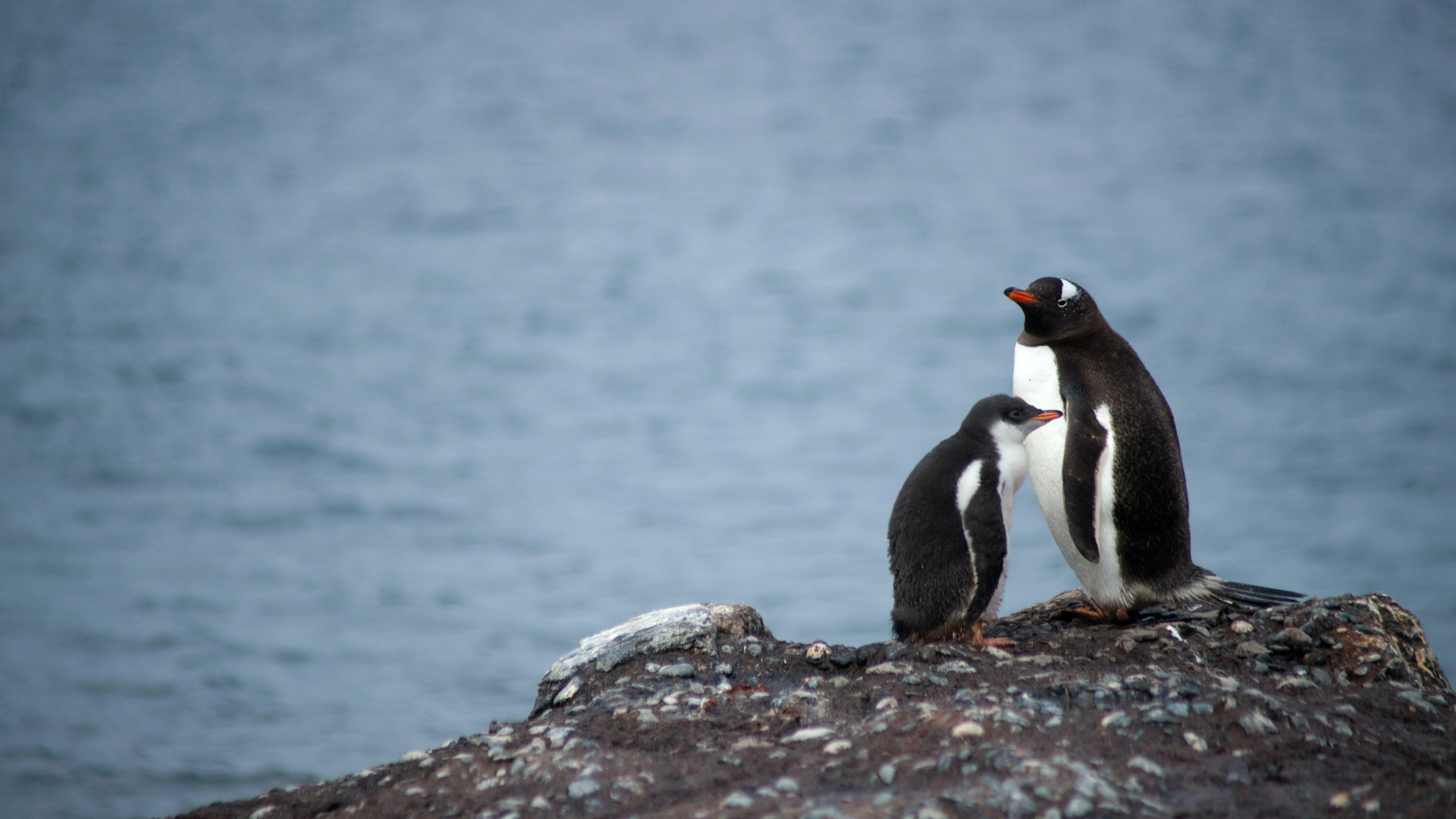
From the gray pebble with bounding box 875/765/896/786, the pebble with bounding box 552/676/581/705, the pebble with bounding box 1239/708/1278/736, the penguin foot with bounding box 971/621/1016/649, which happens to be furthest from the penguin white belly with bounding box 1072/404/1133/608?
the pebble with bounding box 552/676/581/705

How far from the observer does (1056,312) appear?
4.43 m

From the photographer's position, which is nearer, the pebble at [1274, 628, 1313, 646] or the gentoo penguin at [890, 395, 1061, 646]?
the pebble at [1274, 628, 1313, 646]

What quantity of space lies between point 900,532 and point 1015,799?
148cm

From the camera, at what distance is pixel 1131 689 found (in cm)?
324

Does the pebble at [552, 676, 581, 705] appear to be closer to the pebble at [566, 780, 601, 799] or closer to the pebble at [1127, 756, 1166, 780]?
the pebble at [566, 780, 601, 799]

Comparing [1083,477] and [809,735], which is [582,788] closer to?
[809,735]

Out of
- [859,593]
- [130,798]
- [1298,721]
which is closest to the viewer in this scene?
[1298,721]

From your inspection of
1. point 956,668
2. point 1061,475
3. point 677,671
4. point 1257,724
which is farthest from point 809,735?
point 1061,475

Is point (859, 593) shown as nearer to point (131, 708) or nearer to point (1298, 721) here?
point (131, 708)

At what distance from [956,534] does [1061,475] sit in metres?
0.61

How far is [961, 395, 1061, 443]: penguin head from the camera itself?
13.6ft

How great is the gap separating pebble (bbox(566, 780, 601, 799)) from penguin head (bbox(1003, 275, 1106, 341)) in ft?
7.92

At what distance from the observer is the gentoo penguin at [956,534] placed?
3.90 meters

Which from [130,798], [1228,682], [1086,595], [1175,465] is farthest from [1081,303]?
[130,798]
